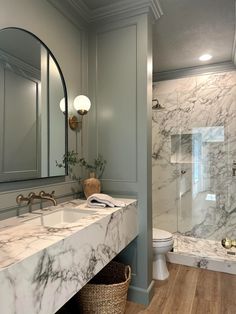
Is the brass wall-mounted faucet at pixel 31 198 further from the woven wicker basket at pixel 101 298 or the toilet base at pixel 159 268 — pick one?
the toilet base at pixel 159 268

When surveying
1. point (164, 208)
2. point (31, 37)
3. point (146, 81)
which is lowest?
point (164, 208)

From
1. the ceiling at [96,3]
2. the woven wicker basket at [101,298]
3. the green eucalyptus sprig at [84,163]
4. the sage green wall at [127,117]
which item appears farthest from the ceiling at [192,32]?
the woven wicker basket at [101,298]

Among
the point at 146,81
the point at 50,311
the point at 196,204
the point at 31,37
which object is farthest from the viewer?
the point at 196,204

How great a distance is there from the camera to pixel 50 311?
37.6 inches

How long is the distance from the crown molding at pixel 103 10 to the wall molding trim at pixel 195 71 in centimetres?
135

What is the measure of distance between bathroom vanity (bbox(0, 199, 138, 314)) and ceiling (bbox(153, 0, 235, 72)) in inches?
75.2

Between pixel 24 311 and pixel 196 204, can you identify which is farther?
pixel 196 204

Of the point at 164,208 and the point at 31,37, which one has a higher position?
the point at 31,37

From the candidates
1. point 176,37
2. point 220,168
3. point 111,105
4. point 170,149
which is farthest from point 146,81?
point 220,168

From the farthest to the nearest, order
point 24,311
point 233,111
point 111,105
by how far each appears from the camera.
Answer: point 233,111
point 111,105
point 24,311

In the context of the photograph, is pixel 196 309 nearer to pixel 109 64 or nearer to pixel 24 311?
pixel 24 311

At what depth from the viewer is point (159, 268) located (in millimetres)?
2334

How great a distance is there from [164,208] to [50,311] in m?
2.69

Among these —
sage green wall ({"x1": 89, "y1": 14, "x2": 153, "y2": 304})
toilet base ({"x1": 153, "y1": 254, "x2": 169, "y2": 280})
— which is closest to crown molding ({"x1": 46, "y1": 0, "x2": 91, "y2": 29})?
sage green wall ({"x1": 89, "y1": 14, "x2": 153, "y2": 304})
